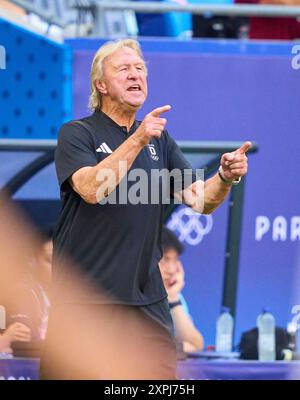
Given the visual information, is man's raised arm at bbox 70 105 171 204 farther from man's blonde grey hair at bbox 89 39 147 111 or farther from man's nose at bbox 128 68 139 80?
man's blonde grey hair at bbox 89 39 147 111

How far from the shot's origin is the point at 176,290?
6570mm

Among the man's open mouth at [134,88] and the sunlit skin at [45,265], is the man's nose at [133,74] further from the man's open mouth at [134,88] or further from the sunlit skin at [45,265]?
the sunlit skin at [45,265]

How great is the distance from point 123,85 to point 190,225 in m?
2.97

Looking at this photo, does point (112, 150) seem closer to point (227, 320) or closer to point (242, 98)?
point (227, 320)

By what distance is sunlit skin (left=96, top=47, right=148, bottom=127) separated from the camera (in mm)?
4531

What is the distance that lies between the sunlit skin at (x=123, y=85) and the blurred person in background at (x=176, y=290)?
189cm

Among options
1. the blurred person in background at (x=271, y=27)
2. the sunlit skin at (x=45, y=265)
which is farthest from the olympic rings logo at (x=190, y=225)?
the blurred person in background at (x=271, y=27)

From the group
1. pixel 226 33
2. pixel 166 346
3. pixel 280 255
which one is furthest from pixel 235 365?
pixel 226 33

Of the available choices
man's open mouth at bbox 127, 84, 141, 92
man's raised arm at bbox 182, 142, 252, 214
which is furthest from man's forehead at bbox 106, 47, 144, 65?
man's raised arm at bbox 182, 142, 252, 214

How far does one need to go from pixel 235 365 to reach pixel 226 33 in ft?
12.7

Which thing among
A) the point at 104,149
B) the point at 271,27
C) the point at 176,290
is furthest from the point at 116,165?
the point at 271,27

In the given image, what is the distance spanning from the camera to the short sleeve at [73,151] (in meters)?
4.36

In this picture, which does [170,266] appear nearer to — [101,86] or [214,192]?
[214,192]

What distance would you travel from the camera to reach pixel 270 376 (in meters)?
5.64
